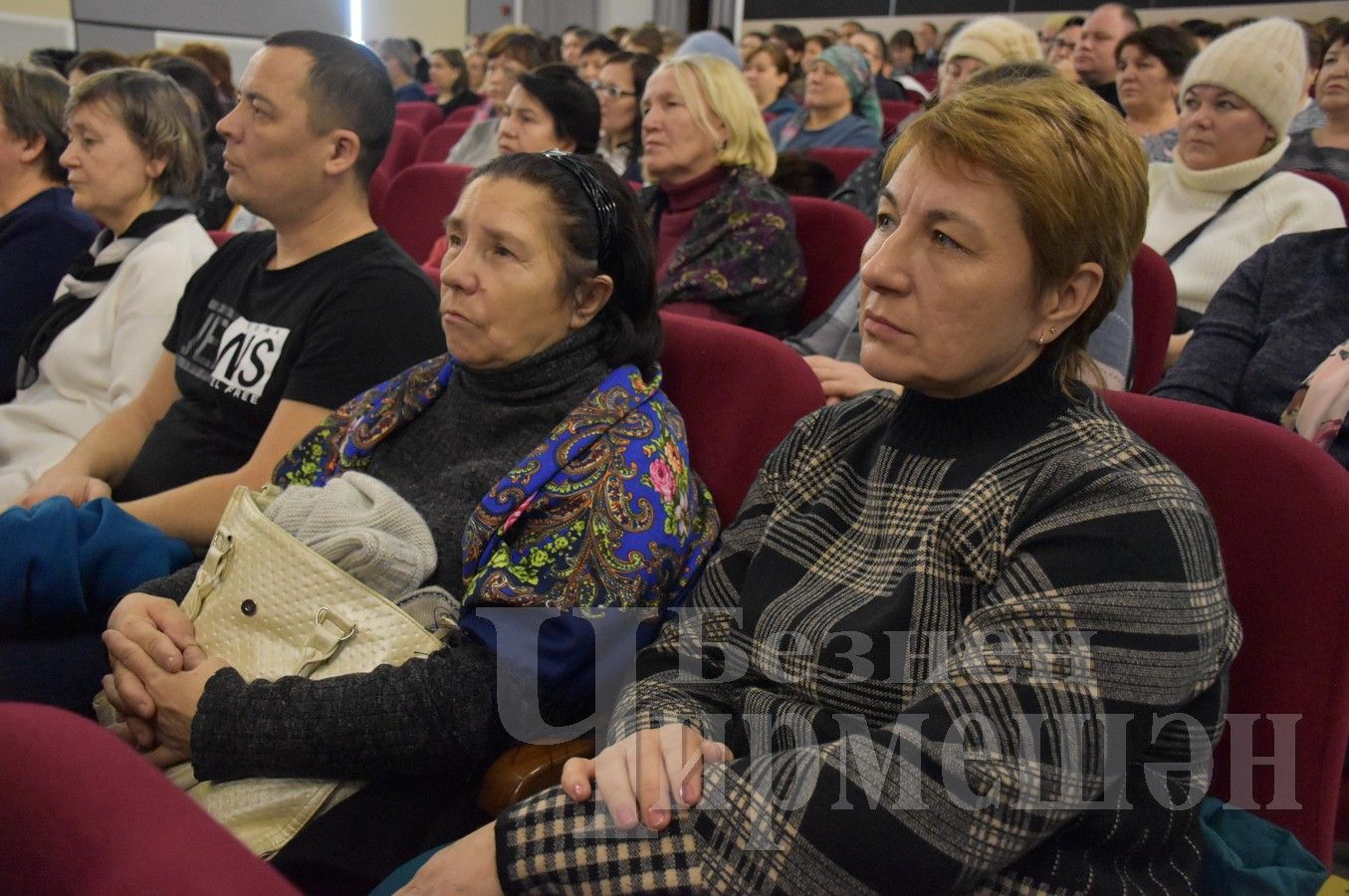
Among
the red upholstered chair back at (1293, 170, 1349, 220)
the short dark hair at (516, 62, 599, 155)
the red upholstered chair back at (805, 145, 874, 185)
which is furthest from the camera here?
the red upholstered chair back at (805, 145, 874, 185)

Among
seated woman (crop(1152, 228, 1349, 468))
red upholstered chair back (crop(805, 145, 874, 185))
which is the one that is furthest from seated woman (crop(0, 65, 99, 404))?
seated woman (crop(1152, 228, 1349, 468))

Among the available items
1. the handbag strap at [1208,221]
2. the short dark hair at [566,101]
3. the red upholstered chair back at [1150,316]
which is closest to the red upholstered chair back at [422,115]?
the short dark hair at [566,101]

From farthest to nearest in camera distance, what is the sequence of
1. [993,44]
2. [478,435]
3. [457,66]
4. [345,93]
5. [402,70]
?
[402,70] < [457,66] < [993,44] < [345,93] < [478,435]

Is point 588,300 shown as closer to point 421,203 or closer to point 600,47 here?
point 421,203

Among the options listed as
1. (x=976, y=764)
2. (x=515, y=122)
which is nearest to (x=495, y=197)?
(x=976, y=764)

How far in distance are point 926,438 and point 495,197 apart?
709mm

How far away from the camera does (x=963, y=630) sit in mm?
992

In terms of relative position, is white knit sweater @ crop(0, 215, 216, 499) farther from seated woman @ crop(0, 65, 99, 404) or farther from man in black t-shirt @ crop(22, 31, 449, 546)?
seated woman @ crop(0, 65, 99, 404)

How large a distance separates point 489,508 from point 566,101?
7.33 ft

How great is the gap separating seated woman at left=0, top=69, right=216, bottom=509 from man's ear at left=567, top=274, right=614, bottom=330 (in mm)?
1127

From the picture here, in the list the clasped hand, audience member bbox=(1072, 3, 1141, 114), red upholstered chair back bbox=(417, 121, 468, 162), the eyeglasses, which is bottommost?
red upholstered chair back bbox=(417, 121, 468, 162)

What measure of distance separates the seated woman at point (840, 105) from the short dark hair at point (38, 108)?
113 inches

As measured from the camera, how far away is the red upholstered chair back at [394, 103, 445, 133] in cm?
659

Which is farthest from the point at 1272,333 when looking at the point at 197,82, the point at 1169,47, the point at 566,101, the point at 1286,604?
the point at 197,82
